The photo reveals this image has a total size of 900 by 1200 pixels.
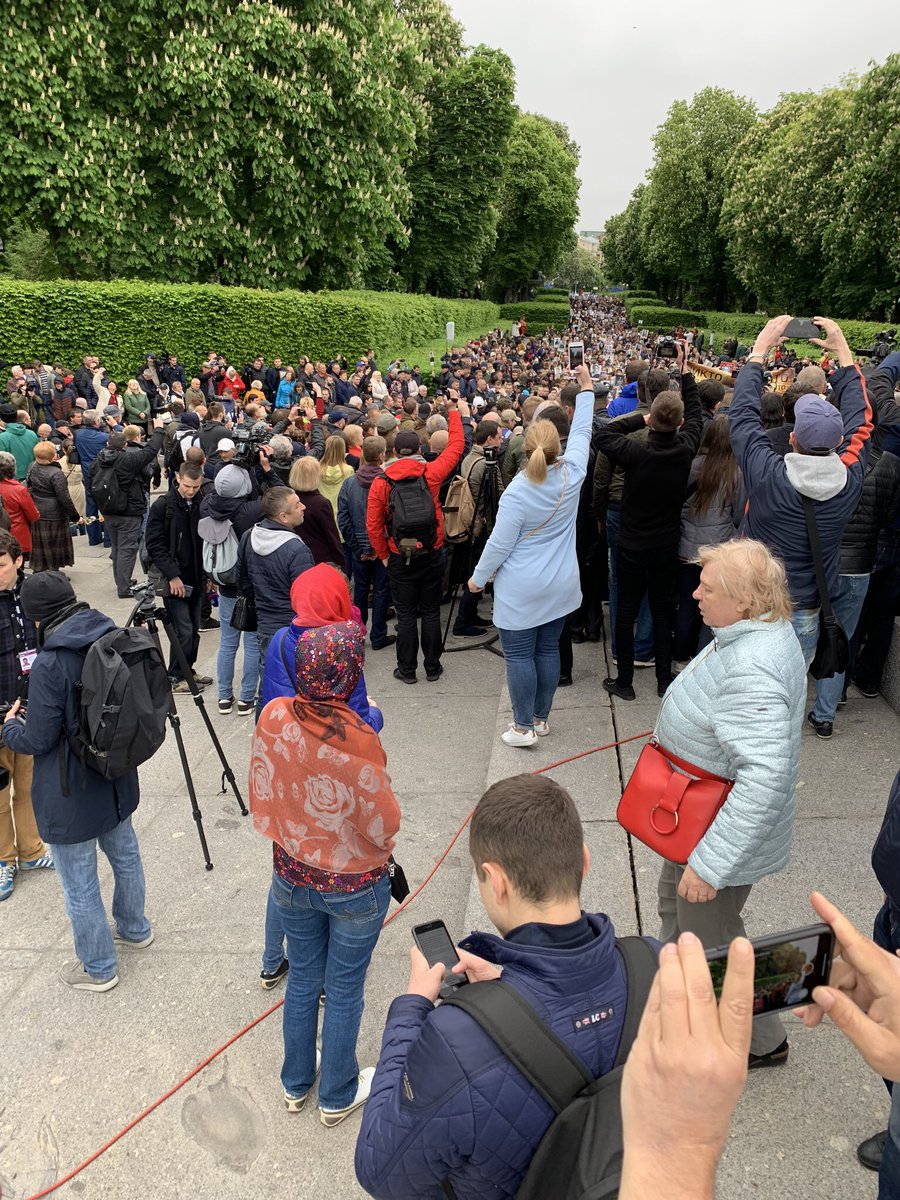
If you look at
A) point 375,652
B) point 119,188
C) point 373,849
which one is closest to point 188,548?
point 375,652

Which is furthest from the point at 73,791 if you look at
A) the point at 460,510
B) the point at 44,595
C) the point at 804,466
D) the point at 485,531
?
the point at 485,531

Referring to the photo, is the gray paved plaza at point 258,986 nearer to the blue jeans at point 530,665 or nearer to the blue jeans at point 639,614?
the blue jeans at point 530,665

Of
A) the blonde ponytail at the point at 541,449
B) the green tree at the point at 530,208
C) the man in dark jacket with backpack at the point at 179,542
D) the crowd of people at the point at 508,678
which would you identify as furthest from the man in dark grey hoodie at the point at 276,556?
the green tree at the point at 530,208

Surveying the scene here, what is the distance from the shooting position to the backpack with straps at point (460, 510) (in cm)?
720

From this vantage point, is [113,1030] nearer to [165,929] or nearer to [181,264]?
[165,929]

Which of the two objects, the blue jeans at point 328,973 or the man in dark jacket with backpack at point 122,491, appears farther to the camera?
the man in dark jacket with backpack at point 122,491

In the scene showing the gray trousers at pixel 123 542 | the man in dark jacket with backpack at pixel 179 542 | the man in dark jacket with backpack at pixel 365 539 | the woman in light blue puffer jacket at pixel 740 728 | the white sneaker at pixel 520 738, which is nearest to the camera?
the woman in light blue puffer jacket at pixel 740 728

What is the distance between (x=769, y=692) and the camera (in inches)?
99.3

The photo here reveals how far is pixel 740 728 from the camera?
8.31ft

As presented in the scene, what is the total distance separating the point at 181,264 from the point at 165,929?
2179 centimetres

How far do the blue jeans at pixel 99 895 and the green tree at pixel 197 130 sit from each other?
1989 cm

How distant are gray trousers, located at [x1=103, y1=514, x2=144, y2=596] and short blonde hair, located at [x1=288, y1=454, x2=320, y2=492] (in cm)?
346

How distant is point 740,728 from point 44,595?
2.82 m

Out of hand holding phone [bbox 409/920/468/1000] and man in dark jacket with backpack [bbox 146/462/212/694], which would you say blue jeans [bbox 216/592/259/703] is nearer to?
man in dark jacket with backpack [bbox 146/462/212/694]
